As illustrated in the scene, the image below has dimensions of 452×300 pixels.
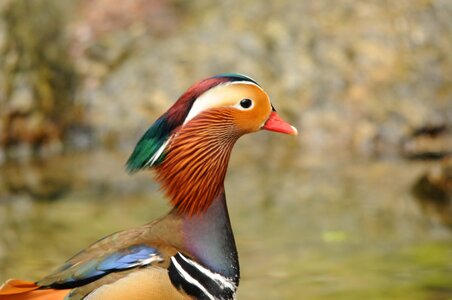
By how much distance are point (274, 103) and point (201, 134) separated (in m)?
6.73

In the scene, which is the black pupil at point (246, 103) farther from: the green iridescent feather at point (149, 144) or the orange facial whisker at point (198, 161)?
the green iridescent feather at point (149, 144)

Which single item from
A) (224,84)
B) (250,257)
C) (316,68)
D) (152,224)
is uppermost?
(316,68)

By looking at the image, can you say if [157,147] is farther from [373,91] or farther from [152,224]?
[373,91]

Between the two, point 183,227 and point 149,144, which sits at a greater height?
point 149,144

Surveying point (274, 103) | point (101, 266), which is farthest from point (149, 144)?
point (274, 103)

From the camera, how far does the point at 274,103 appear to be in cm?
1016

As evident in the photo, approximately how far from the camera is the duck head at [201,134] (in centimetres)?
342

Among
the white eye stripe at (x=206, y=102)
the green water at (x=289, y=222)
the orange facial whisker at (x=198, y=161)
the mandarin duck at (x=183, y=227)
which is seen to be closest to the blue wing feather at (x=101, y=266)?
the mandarin duck at (x=183, y=227)

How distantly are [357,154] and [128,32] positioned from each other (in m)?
3.49

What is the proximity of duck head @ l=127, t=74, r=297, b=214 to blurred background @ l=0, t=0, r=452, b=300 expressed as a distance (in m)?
2.70

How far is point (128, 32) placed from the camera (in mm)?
11625

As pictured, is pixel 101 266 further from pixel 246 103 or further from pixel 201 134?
pixel 246 103

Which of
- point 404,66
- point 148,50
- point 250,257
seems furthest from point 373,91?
point 250,257

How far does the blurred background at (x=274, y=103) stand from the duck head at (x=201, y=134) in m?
2.70
